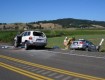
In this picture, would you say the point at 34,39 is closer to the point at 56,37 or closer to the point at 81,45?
the point at 81,45

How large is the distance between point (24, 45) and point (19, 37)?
76.7 inches

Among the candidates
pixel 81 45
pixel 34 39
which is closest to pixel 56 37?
pixel 81 45

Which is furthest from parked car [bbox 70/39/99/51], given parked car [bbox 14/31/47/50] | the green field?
the green field

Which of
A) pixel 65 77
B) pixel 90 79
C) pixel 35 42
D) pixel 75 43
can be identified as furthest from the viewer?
pixel 75 43

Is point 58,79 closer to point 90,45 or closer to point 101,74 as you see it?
point 101,74

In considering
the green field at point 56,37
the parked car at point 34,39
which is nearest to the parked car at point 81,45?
the parked car at point 34,39

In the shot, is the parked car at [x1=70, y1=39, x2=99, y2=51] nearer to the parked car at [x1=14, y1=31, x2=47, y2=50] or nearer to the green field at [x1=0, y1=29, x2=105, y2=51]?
the parked car at [x1=14, y1=31, x2=47, y2=50]

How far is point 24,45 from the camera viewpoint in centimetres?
3475

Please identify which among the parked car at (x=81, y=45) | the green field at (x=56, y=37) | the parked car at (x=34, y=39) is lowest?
the green field at (x=56, y=37)

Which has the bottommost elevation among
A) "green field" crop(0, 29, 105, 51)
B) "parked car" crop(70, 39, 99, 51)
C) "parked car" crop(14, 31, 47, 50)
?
"green field" crop(0, 29, 105, 51)

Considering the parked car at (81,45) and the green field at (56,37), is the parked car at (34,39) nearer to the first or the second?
the parked car at (81,45)

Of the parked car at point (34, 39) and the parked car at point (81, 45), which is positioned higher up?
the parked car at point (34, 39)

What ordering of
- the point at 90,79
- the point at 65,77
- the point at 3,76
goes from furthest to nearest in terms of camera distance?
the point at 3,76 < the point at 65,77 < the point at 90,79

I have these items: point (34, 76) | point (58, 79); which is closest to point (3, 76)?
point (34, 76)
